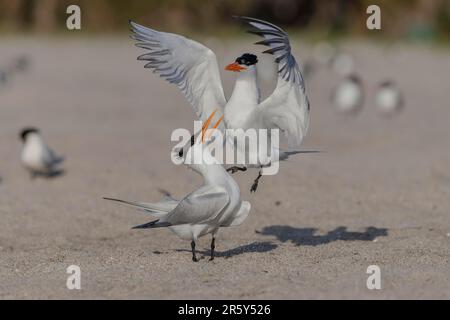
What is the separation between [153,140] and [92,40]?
23.8 metres

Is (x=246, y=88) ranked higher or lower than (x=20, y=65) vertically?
lower

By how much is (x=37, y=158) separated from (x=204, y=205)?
400 centimetres

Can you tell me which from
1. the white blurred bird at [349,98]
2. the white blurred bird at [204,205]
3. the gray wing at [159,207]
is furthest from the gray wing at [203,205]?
the white blurred bird at [349,98]

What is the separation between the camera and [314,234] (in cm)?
607

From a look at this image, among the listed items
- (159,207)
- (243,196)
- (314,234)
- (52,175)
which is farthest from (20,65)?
(159,207)

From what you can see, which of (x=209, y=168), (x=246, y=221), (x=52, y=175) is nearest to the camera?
(x=209, y=168)

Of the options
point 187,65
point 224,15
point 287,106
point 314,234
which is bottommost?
point 314,234

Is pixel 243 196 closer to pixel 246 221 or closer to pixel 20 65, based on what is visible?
pixel 246 221

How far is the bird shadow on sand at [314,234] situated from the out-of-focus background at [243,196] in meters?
0.01

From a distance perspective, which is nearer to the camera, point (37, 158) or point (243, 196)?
point (243, 196)

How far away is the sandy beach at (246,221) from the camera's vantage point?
4.53 meters
